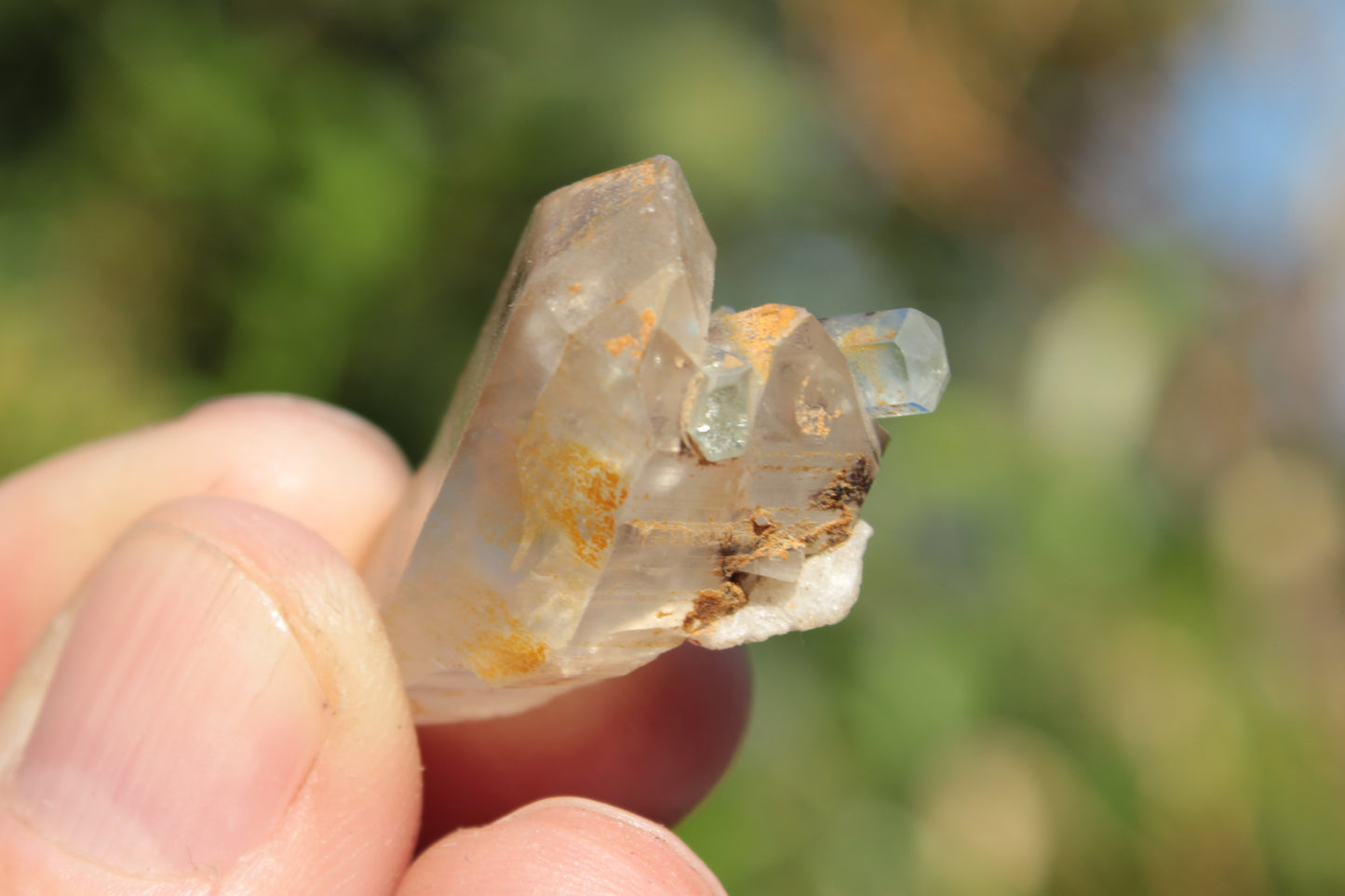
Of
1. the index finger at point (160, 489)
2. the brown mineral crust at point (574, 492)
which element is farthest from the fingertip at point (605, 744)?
the brown mineral crust at point (574, 492)

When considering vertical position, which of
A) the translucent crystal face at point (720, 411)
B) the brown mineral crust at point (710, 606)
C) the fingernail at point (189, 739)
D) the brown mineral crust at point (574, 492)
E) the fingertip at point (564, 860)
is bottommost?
the fingertip at point (564, 860)

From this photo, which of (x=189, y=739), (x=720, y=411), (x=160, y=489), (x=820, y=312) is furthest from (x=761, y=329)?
(x=820, y=312)

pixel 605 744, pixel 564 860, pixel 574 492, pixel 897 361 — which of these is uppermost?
pixel 897 361

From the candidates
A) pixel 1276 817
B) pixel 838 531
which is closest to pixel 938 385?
pixel 838 531

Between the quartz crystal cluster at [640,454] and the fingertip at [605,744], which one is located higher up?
the quartz crystal cluster at [640,454]

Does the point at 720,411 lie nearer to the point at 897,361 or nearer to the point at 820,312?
the point at 897,361

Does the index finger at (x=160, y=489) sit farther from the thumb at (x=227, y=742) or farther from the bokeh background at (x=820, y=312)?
the bokeh background at (x=820, y=312)

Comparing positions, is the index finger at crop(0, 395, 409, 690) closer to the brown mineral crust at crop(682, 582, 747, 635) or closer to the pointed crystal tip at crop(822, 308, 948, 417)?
the brown mineral crust at crop(682, 582, 747, 635)
